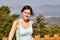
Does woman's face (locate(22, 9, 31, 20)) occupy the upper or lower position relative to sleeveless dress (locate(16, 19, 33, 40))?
upper

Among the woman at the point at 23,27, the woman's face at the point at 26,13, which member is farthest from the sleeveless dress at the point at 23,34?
the woman's face at the point at 26,13

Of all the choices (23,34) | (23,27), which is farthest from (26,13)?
(23,34)

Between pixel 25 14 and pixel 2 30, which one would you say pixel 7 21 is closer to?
pixel 2 30

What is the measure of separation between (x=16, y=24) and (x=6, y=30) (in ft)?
11.6

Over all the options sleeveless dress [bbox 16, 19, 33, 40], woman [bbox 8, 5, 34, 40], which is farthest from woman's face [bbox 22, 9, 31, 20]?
sleeveless dress [bbox 16, 19, 33, 40]

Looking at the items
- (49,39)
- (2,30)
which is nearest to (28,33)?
(49,39)

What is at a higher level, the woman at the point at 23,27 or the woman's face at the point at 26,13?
the woman's face at the point at 26,13

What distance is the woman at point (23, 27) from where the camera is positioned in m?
4.16

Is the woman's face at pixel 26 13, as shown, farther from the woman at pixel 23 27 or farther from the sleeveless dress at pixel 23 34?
the sleeveless dress at pixel 23 34

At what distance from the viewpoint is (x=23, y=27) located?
167 inches

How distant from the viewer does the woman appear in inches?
164

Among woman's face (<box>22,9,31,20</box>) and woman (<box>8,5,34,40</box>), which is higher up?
woman's face (<box>22,9,31,20</box>)

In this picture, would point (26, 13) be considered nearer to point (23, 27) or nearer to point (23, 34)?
point (23, 27)

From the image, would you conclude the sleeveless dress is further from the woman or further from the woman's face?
the woman's face
